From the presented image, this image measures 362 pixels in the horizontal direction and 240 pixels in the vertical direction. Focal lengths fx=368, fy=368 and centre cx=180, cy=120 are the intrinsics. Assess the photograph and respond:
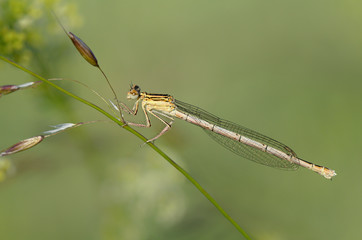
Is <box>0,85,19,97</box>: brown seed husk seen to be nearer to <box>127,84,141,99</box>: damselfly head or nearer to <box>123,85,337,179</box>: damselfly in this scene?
<box>127,84,141,99</box>: damselfly head

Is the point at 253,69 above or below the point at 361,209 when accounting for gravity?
above

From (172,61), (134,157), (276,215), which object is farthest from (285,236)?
(172,61)

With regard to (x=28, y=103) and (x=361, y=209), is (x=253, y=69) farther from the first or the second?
(x=28, y=103)

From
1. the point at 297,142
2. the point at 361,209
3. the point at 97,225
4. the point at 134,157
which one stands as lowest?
the point at 97,225

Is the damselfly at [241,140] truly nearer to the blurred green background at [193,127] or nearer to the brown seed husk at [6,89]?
the blurred green background at [193,127]

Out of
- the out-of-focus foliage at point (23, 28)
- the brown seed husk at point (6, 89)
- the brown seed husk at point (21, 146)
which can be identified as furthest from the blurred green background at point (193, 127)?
the brown seed husk at point (6, 89)

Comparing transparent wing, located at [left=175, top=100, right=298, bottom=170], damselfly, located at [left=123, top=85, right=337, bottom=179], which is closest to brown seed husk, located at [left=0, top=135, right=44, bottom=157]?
damselfly, located at [left=123, top=85, right=337, bottom=179]
